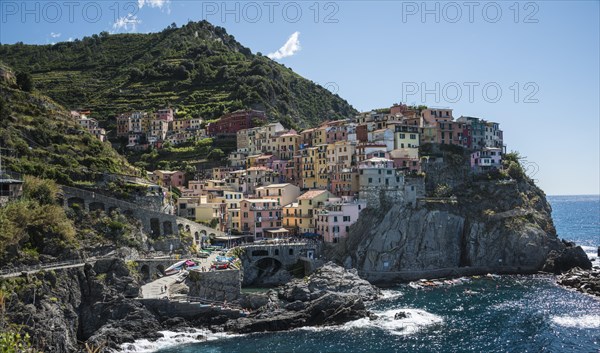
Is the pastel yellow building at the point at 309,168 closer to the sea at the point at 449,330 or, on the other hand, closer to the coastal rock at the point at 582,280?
the sea at the point at 449,330

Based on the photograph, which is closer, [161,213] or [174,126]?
[161,213]

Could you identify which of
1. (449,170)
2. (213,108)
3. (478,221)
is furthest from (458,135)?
(213,108)

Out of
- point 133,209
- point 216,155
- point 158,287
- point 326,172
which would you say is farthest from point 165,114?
point 158,287

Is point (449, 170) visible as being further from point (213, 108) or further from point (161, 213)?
point (213, 108)

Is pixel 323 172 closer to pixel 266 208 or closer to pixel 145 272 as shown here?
pixel 266 208

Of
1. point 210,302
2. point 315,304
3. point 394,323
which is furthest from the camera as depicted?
point 210,302

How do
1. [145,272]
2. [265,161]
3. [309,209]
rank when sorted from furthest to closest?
Answer: [265,161] < [309,209] < [145,272]

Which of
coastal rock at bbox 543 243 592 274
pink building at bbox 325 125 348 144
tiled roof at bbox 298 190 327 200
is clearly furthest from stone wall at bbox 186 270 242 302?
pink building at bbox 325 125 348 144
